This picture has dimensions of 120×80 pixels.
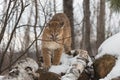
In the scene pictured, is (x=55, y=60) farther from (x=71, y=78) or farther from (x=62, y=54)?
(x=71, y=78)

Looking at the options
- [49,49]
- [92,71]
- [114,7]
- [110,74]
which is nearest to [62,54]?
[49,49]

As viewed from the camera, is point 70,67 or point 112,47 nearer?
point 70,67

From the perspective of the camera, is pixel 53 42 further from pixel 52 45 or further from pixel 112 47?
pixel 112 47

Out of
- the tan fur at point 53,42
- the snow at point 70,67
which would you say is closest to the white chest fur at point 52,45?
the tan fur at point 53,42

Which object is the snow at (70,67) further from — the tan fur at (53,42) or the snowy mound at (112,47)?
the snowy mound at (112,47)

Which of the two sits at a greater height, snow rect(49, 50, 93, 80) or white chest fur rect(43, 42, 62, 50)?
A: white chest fur rect(43, 42, 62, 50)

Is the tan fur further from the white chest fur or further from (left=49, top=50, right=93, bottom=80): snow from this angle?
(left=49, top=50, right=93, bottom=80): snow

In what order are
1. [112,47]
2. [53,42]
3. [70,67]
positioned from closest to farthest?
[70,67]
[112,47]
[53,42]

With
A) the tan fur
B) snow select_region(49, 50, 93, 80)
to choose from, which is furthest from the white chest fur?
snow select_region(49, 50, 93, 80)

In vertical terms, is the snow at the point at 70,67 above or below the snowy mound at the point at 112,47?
below

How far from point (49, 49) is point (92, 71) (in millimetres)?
1068

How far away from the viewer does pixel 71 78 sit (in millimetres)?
5773

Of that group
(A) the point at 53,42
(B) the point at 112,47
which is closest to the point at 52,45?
(A) the point at 53,42

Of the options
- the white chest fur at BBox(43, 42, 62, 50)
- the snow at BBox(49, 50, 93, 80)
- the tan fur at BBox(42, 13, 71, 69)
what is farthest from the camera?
the white chest fur at BBox(43, 42, 62, 50)
